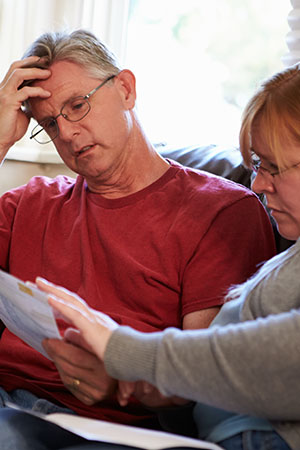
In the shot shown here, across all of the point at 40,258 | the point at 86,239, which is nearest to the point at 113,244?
the point at 86,239

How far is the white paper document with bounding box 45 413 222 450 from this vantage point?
3.41ft

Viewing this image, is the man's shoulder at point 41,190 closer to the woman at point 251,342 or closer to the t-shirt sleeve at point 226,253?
the t-shirt sleeve at point 226,253

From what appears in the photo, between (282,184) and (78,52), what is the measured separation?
30.2 inches

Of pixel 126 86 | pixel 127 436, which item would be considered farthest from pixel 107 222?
pixel 127 436

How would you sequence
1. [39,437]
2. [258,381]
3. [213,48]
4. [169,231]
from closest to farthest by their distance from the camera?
1. [258,381]
2. [39,437]
3. [169,231]
4. [213,48]

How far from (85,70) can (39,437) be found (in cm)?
93

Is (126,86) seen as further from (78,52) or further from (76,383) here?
(76,383)

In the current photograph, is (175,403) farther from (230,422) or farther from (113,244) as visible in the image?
(113,244)

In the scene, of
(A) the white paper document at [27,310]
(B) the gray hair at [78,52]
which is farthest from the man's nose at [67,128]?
(A) the white paper document at [27,310]

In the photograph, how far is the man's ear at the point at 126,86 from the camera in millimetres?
1792

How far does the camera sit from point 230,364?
1.01 m

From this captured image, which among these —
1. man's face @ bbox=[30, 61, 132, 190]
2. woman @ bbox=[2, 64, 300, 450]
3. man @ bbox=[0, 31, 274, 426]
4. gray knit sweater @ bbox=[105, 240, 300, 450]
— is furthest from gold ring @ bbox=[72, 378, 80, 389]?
man's face @ bbox=[30, 61, 132, 190]

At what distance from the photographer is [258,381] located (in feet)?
3.30

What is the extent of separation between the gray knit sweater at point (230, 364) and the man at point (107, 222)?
458 millimetres
